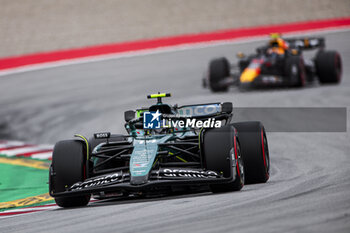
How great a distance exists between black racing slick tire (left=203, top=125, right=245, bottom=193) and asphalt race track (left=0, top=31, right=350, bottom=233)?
6.8 inches

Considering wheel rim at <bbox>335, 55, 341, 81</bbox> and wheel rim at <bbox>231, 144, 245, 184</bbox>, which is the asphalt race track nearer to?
wheel rim at <bbox>231, 144, 245, 184</bbox>

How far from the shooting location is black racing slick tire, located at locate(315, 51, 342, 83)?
2019 centimetres

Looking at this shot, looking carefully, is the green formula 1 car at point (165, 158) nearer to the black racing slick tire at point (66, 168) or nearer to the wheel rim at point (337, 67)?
the black racing slick tire at point (66, 168)

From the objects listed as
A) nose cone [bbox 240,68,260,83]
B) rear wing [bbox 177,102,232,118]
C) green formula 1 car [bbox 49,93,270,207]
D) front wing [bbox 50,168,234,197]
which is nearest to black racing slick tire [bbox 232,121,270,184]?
green formula 1 car [bbox 49,93,270,207]

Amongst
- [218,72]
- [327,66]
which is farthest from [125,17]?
[327,66]

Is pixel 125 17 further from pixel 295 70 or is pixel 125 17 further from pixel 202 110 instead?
pixel 202 110

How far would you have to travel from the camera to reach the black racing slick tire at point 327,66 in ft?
66.2

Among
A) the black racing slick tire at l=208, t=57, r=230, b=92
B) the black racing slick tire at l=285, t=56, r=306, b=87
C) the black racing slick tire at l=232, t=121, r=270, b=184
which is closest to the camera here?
the black racing slick tire at l=232, t=121, r=270, b=184

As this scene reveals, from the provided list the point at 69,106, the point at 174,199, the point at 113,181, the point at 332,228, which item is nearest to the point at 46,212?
the point at 113,181

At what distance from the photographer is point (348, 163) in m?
10.3

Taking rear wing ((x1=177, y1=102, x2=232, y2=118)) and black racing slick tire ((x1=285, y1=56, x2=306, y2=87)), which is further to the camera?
black racing slick tire ((x1=285, y1=56, x2=306, y2=87))

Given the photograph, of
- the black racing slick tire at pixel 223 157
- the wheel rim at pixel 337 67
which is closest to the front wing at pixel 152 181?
the black racing slick tire at pixel 223 157

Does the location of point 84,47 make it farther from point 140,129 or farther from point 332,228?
point 332,228

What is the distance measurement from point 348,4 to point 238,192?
88.7 feet
